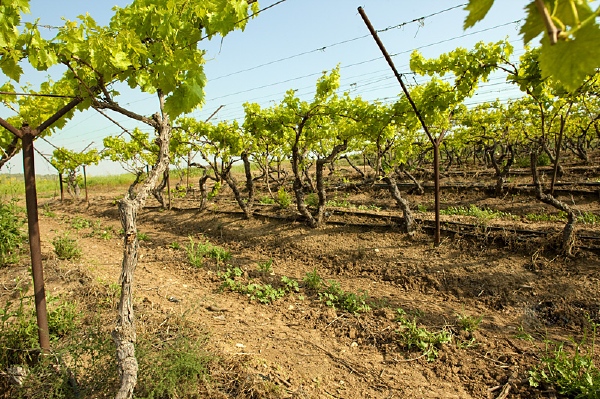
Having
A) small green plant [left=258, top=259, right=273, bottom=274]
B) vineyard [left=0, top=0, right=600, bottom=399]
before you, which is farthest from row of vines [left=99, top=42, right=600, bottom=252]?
small green plant [left=258, top=259, right=273, bottom=274]

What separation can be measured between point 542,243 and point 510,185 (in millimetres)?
5285

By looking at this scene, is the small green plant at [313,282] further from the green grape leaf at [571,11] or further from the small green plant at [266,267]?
the green grape leaf at [571,11]

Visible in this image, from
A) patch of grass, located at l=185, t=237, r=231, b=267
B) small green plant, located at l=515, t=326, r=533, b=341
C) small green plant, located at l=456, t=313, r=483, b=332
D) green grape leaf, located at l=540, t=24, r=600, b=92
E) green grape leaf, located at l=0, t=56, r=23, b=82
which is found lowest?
small green plant, located at l=515, t=326, r=533, b=341

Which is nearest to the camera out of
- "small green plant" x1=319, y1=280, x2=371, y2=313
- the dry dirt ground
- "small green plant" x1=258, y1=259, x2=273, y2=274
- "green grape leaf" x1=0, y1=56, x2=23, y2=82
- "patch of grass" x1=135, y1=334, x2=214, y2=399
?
"green grape leaf" x1=0, y1=56, x2=23, y2=82

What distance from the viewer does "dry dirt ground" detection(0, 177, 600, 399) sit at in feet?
10.6

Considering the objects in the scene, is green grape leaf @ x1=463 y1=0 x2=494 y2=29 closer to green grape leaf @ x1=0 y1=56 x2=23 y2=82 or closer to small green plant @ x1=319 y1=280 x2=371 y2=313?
green grape leaf @ x1=0 y1=56 x2=23 y2=82

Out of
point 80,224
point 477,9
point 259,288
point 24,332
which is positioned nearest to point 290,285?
point 259,288

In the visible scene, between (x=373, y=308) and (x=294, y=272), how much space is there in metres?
1.88

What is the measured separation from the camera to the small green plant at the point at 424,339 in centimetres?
363

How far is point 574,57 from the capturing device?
54 cm

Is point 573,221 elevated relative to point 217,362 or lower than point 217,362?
elevated

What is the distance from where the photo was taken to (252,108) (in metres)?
7.85

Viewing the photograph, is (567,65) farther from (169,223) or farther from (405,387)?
(169,223)

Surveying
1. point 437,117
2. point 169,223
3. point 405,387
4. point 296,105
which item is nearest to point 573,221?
point 437,117
